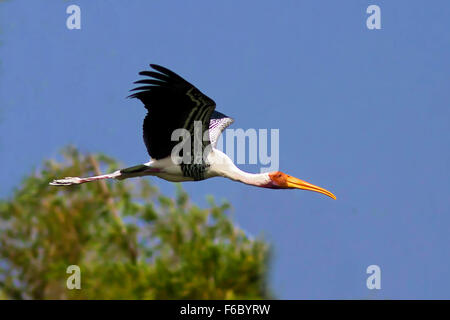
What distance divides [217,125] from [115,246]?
55.7ft

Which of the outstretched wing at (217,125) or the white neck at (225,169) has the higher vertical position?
the outstretched wing at (217,125)

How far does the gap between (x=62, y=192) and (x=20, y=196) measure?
5.36 ft

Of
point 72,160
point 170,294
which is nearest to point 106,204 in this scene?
point 72,160

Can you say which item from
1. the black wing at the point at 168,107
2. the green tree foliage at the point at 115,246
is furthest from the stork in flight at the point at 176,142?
the green tree foliage at the point at 115,246

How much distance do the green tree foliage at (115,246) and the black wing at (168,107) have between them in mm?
11550

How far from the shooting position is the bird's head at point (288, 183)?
1553 cm

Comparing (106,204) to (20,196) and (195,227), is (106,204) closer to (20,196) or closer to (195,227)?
(20,196)

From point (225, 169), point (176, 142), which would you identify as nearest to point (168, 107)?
point (176, 142)

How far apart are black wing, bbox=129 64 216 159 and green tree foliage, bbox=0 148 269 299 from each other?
455 inches

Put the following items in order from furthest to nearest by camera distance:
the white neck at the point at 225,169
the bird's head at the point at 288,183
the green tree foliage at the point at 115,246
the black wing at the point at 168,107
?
1. the green tree foliage at the point at 115,246
2. the bird's head at the point at 288,183
3. the white neck at the point at 225,169
4. the black wing at the point at 168,107

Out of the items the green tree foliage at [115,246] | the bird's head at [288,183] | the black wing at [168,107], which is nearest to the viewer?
the black wing at [168,107]

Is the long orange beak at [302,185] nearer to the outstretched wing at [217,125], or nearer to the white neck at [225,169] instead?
the white neck at [225,169]

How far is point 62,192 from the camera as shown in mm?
39844
